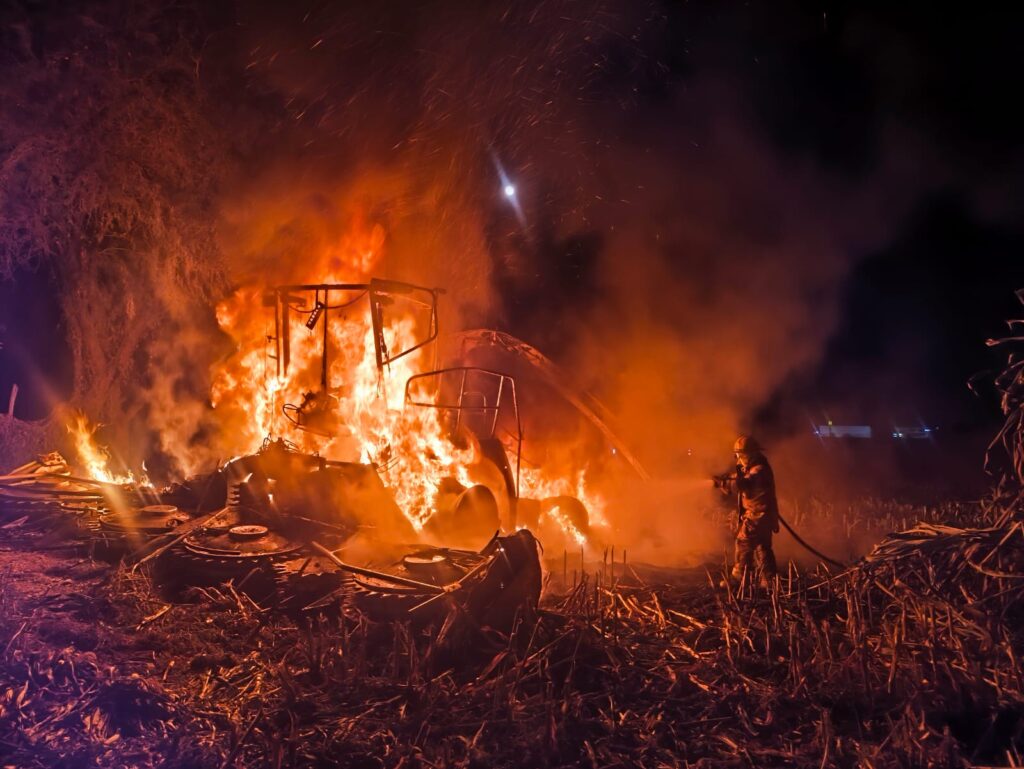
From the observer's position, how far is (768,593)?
258 inches

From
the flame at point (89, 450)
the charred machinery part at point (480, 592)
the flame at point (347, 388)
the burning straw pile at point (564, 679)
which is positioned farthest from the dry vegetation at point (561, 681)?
the flame at point (89, 450)

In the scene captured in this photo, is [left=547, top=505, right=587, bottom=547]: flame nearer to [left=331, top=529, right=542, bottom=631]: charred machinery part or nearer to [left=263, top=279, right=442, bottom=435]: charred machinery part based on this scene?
[left=263, top=279, right=442, bottom=435]: charred machinery part

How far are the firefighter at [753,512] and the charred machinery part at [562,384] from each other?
488 cm

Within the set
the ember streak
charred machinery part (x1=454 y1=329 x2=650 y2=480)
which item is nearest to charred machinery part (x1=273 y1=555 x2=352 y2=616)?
the ember streak

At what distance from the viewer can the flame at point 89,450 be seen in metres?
12.3

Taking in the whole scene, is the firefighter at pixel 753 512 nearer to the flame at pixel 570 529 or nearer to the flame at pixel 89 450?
the flame at pixel 570 529

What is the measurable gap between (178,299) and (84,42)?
4402mm

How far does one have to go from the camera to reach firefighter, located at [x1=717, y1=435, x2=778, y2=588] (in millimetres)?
7137

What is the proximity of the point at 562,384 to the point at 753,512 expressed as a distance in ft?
18.5

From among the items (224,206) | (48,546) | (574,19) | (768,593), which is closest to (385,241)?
(224,206)

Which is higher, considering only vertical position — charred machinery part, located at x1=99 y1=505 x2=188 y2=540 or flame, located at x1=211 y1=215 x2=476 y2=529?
flame, located at x1=211 y1=215 x2=476 y2=529

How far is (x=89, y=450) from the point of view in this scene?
40.5 feet

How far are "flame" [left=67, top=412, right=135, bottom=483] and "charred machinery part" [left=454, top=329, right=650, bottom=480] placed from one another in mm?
7032

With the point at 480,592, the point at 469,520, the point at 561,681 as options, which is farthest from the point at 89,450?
the point at 561,681
